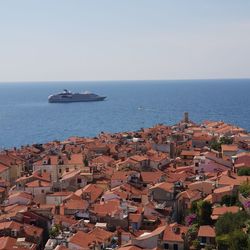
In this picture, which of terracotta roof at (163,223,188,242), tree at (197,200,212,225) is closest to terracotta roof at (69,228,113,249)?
terracotta roof at (163,223,188,242)

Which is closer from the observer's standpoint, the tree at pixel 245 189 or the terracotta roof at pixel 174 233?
the terracotta roof at pixel 174 233

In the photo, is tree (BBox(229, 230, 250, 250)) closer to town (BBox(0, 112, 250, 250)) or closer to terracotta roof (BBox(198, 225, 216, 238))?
town (BBox(0, 112, 250, 250))

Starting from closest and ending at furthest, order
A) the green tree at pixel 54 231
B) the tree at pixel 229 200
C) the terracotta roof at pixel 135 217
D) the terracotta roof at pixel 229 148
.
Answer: the green tree at pixel 54 231 → the terracotta roof at pixel 135 217 → the tree at pixel 229 200 → the terracotta roof at pixel 229 148

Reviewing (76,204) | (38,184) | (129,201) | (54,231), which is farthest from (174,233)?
(38,184)

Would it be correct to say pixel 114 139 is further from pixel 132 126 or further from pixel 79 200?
pixel 132 126

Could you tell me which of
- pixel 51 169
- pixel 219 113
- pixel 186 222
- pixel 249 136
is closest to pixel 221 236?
pixel 186 222

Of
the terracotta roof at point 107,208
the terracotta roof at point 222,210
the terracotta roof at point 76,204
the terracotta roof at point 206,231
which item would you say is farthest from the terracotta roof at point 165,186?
the terracotta roof at point 206,231

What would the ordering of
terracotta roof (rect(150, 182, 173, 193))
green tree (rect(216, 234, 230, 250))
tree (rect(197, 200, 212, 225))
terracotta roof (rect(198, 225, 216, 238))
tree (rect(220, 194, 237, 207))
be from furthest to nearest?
terracotta roof (rect(150, 182, 173, 193)) → tree (rect(220, 194, 237, 207)) → tree (rect(197, 200, 212, 225)) → terracotta roof (rect(198, 225, 216, 238)) → green tree (rect(216, 234, 230, 250))

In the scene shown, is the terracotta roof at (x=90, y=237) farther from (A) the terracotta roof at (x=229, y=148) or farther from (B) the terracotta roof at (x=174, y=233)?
(A) the terracotta roof at (x=229, y=148)
